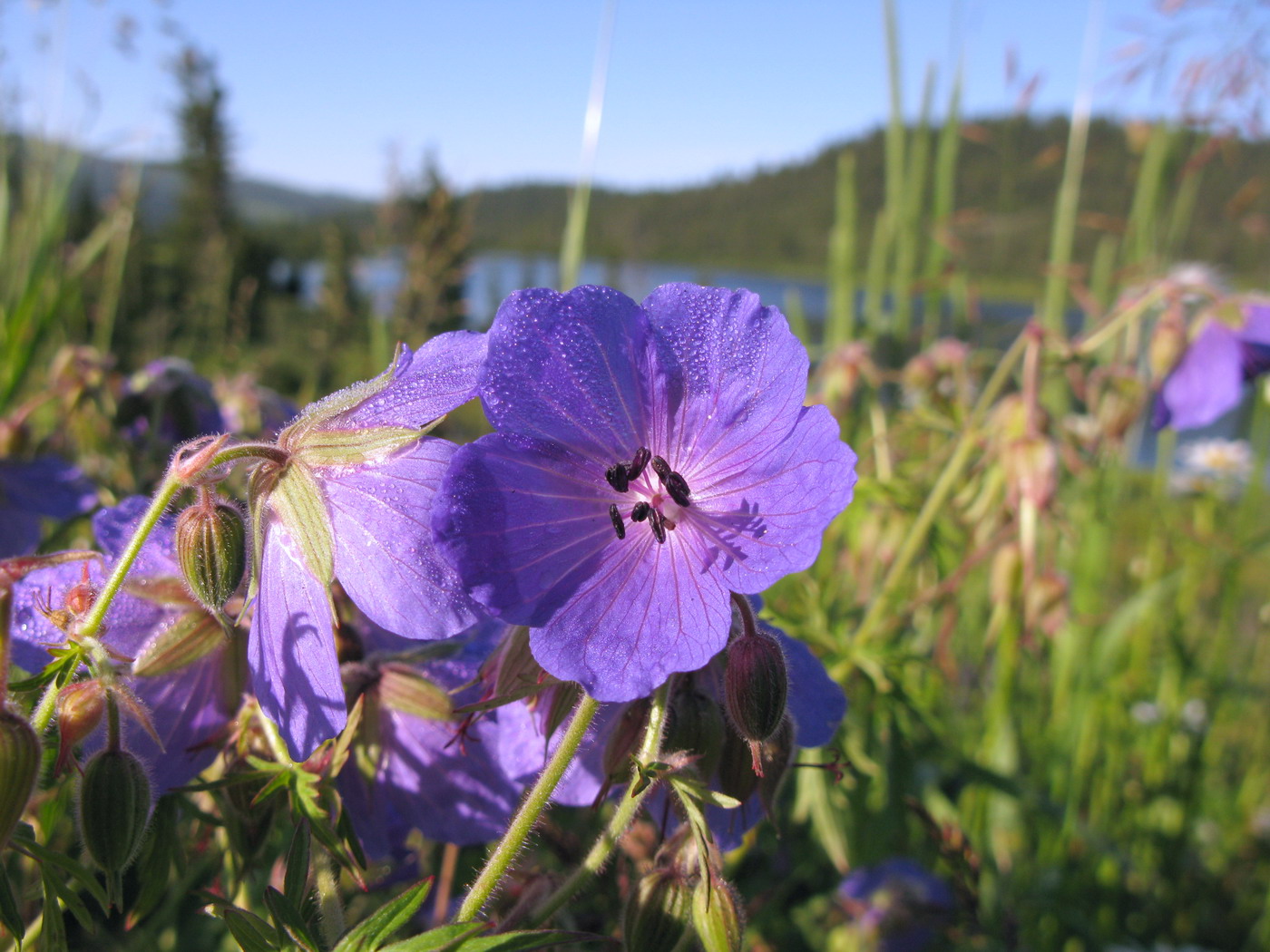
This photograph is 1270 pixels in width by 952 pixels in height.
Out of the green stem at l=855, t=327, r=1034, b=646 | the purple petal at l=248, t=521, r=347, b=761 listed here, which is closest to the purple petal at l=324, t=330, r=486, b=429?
the purple petal at l=248, t=521, r=347, b=761

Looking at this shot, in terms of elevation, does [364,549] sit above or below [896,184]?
below

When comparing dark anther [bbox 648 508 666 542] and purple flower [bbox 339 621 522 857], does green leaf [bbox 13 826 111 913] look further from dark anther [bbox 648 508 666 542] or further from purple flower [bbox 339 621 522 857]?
dark anther [bbox 648 508 666 542]

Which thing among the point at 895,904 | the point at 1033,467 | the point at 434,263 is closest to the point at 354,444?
the point at 1033,467

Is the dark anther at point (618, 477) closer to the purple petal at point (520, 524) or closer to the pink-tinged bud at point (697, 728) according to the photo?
the purple petal at point (520, 524)

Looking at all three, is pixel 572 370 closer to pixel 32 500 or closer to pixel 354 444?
pixel 354 444

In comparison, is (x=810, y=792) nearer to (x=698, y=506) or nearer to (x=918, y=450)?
(x=698, y=506)

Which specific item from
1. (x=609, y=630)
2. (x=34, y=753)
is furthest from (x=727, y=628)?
(x=34, y=753)

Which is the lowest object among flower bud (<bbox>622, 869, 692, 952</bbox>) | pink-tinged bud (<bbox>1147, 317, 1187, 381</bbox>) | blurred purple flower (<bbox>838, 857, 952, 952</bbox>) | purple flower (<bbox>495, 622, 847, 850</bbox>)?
blurred purple flower (<bbox>838, 857, 952, 952</bbox>)
